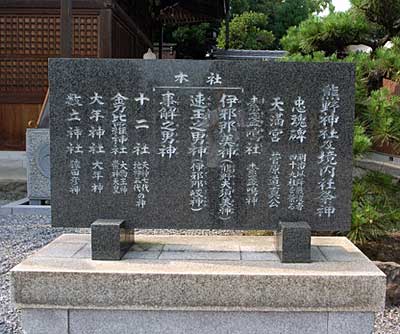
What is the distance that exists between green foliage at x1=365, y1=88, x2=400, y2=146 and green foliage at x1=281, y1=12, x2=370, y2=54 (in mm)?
724

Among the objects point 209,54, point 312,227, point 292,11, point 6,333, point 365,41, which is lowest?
point 6,333

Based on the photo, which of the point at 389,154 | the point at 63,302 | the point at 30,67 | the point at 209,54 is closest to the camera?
the point at 63,302

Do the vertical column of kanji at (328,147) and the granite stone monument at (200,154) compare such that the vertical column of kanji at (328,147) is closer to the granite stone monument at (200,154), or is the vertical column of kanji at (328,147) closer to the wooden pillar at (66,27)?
the granite stone monument at (200,154)

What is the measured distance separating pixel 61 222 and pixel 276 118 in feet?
4.75

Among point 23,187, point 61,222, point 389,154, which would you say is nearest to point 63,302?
point 61,222

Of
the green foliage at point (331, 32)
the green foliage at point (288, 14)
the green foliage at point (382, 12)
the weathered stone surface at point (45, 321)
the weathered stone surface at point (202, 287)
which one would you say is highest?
the green foliage at point (288, 14)

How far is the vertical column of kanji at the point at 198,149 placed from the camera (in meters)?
3.06

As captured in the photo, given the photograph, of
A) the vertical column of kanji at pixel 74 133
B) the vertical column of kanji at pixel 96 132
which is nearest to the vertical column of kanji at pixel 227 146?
the vertical column of kanji at pixel 96 132

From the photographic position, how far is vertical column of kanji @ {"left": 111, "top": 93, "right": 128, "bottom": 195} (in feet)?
10.0

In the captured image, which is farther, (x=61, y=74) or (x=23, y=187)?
(x=23, y=187)

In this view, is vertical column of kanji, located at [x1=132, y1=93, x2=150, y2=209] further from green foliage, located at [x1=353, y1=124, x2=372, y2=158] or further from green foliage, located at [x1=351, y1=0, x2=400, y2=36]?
green foliage, located at [x1=351, y1=0, x2=400, y2=36]

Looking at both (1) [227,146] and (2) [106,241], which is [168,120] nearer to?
(1) [227,146]

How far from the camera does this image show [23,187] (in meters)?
7.93

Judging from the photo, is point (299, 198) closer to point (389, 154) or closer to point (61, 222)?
point (61, 222)
